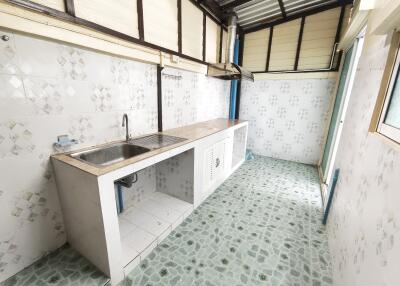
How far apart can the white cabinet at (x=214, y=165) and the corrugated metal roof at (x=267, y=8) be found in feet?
6.92

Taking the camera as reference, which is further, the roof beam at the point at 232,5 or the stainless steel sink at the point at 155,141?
the roof beam at the point at 232,5

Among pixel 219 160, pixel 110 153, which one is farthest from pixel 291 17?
pixel 110 153

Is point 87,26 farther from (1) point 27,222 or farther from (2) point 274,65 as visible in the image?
(2) point 274,65

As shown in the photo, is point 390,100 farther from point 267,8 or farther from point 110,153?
point 267,8

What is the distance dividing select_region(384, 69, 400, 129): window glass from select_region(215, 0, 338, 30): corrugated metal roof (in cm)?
233

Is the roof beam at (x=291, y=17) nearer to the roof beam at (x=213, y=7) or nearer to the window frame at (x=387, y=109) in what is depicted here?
the roof beam at (x=213, y=7)

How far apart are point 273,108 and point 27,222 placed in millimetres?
3845

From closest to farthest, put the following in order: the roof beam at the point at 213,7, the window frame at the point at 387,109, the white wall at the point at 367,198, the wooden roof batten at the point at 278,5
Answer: the white wall at the point at 367,198, the window frame at the point at 387,109, the roof beam at the point at 213,7, the wooden roof batten at the point at 278,5

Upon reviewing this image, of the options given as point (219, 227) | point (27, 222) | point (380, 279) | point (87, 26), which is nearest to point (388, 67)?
point (380, 279)

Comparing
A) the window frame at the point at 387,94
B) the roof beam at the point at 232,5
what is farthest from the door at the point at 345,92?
the roof beam at the point at 232,5

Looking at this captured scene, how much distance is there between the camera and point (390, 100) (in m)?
1.00

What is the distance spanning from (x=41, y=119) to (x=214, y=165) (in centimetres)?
176

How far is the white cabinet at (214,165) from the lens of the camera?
2.14 m

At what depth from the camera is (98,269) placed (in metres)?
1.28
